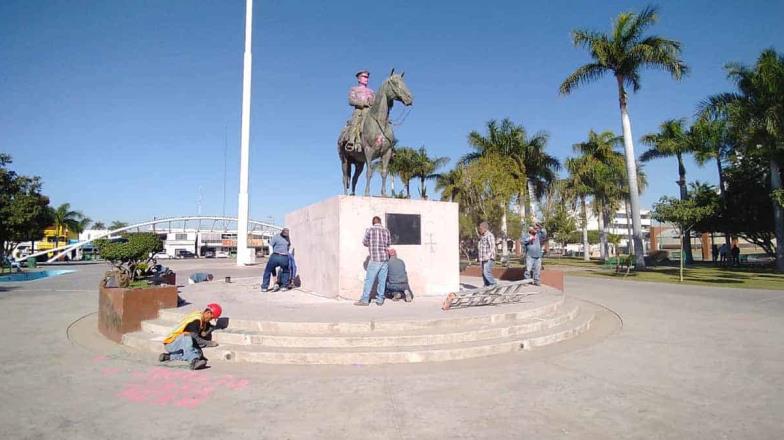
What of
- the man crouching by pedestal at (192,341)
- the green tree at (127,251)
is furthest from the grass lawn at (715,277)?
the green tree at (127,251)

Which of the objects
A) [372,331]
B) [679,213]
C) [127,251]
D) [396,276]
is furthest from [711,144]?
[127,251]

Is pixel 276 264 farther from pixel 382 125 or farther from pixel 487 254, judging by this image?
pixel 487 254

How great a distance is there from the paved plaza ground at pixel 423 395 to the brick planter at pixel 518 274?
19.1 feet

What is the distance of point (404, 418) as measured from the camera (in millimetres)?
3986

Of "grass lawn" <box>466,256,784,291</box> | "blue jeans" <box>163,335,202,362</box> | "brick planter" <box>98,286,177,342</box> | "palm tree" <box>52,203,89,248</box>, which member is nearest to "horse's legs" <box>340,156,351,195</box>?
"brick planter" <box>98,286,177,342</box>

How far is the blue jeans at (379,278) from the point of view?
27.9 feet

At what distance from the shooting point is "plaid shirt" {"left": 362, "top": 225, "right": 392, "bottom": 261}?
863 cm

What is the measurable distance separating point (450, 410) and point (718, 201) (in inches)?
1383

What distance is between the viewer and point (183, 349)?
19.0ft

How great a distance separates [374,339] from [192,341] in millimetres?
2422

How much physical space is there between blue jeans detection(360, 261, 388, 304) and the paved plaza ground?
2.94m

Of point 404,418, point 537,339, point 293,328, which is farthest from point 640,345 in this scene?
point 293,328

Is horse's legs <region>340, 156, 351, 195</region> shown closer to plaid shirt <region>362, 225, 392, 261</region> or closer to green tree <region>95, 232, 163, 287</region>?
plaid shirt <region>362, 225, 392, 261</region>

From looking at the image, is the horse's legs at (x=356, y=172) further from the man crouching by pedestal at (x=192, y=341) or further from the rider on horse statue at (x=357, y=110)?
the man crouching by pedestal at (x=192, y=341)
